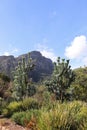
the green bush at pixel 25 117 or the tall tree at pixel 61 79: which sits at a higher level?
the tall tree at pixel 61 79

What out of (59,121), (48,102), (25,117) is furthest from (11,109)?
(59,121)

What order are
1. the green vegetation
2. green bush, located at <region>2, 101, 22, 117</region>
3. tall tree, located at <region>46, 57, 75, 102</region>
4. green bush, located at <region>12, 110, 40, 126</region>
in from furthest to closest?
tall tree, located at <region>46, 57, 75, 102</region>, green bush, located at <region>2, 101, 22, 117</region>, green bush, located at <region>12, 110, 40, 126</region>, the green vegetation

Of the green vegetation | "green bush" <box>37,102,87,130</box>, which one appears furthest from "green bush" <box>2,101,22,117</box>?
"green bush" <box>37,102,87,130</box>

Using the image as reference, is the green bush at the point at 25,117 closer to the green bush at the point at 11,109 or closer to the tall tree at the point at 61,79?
the green bush at the point at 11,109

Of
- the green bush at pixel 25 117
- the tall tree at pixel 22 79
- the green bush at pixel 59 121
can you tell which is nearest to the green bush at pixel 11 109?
the green bush at pixel 25 117

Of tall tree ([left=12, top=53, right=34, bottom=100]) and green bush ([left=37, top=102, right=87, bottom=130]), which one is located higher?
tall tree ([left=12, top=53, right=34, bottom=100])

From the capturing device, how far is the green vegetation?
32.7ft

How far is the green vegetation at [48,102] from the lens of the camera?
9977mm

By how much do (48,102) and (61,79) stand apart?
950 centimetres

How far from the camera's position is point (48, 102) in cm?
1560

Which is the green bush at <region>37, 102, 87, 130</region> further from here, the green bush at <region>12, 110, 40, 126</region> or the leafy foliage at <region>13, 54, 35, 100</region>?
the leafy foliage at <region>13, 54, 35, 100</region>

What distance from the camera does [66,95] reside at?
25.6 metres

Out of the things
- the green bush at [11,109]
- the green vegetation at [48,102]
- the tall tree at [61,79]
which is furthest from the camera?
the tall tree at [61,79]

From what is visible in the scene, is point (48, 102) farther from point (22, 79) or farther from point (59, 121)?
point (22, 79)
